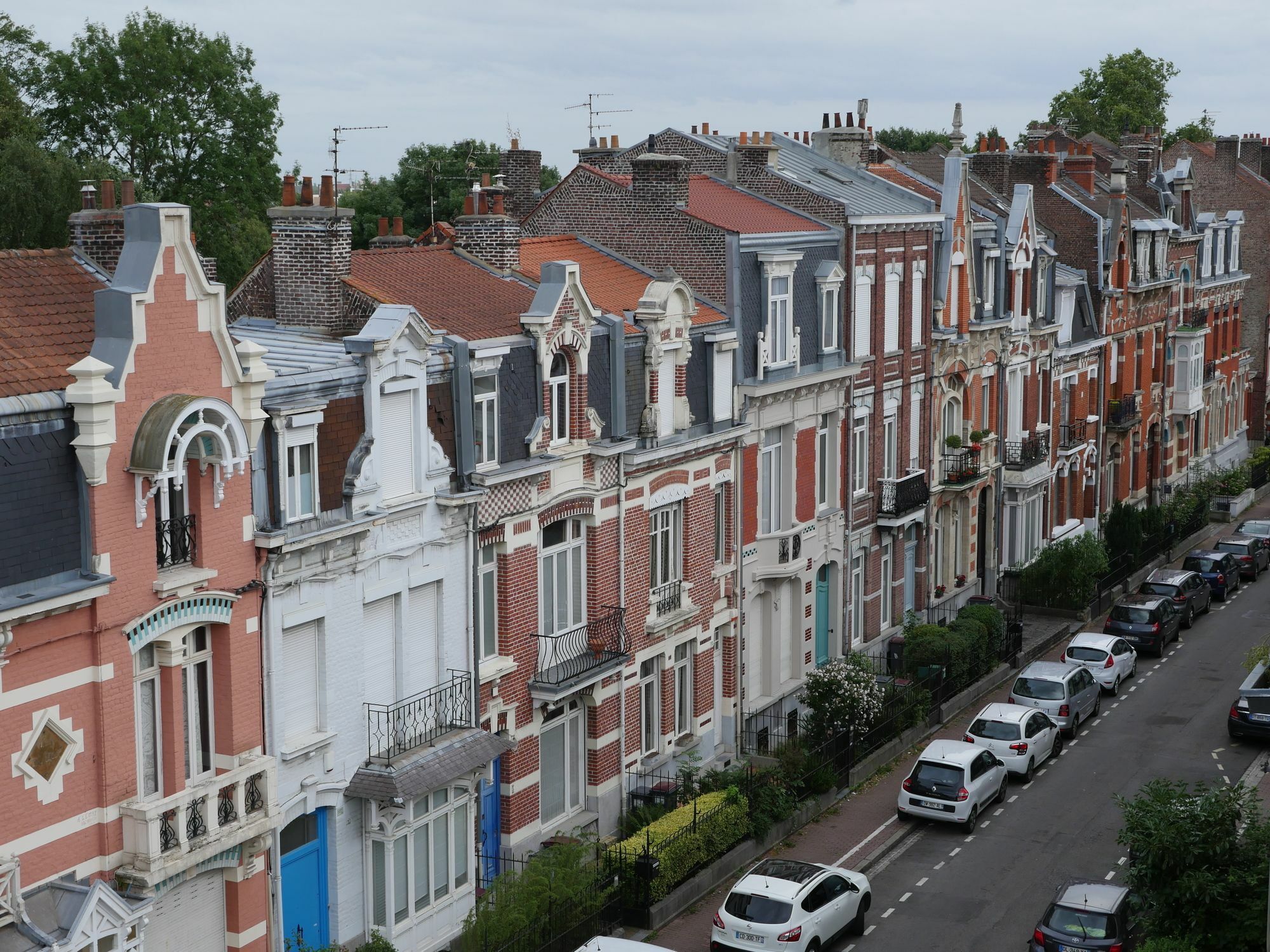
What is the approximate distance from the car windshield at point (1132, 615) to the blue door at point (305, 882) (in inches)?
1157

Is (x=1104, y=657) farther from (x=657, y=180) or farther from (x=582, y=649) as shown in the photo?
(x=582, y=649)

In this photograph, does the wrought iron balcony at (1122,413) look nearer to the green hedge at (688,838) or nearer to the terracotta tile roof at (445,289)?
the green hedge at (688,838)

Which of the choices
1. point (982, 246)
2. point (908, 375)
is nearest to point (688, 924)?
point (908, 375)

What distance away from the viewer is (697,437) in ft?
102

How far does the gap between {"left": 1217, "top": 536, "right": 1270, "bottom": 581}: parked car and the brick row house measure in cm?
4229

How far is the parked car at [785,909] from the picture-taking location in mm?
24969

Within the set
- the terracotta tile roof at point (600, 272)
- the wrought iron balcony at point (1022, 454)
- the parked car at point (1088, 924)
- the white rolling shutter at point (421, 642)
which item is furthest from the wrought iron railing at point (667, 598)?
the wrought iron balcony at point (1022, 454)

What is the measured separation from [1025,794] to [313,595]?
18.6 metres

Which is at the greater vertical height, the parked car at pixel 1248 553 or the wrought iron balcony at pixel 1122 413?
the wrought iron balcony at pixel 1122 413

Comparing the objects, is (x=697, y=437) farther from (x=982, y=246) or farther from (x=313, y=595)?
(x=982, y=246)

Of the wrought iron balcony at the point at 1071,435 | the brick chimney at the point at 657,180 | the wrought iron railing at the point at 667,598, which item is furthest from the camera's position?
the wrought iron balcony at the point at 1071,435

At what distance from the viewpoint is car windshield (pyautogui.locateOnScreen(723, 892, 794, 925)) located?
82.2 ft

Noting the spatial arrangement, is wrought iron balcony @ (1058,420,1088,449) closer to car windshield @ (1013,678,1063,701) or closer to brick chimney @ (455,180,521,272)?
car windshield @ (1013,678,1063,701)

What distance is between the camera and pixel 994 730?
35.0 metres
